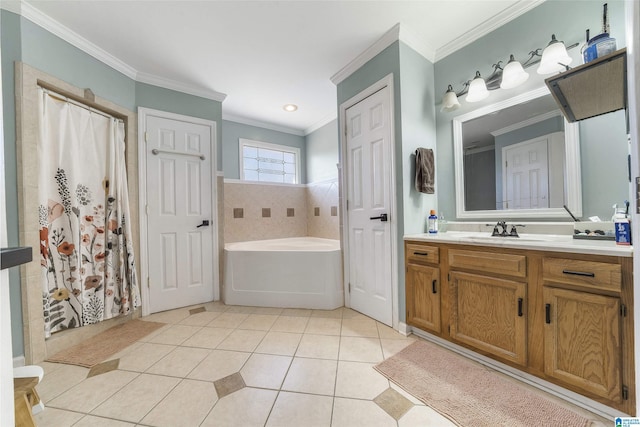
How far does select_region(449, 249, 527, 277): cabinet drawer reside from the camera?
1438 millimetres

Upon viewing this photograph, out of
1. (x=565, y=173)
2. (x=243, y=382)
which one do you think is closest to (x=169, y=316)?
(x=243, y=382)

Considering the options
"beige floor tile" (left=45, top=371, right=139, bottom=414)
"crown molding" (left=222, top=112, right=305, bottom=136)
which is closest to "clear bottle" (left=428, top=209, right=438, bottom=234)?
"beige floor tile" (left=45, top=371, right=139, bottom=414)

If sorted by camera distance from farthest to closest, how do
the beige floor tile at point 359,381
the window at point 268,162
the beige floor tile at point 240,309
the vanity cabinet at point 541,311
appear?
the window at point 268,162, the beige floor tile at point 240,309, the beige floor tile at point 359,381, the vanity cabinet at point 541,311

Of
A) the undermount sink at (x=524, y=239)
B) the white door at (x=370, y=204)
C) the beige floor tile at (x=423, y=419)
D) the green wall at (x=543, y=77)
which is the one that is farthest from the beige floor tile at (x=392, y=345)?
the green wall at (x=543, y=77)

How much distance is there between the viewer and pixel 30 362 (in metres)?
1.70

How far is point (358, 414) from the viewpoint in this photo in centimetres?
126

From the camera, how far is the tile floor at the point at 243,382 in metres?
1.26

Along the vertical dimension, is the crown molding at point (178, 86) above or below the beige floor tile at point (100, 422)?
above

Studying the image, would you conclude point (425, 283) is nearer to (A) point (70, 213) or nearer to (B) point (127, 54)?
(A) point (70, 213)

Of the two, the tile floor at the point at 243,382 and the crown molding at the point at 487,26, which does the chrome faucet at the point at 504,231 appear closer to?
the tile floor at the point at 243,382

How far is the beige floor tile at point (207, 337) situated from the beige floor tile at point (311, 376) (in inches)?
26.3

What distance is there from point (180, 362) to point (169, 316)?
89 centimetres

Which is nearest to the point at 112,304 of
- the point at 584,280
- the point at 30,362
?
the point at 30,362

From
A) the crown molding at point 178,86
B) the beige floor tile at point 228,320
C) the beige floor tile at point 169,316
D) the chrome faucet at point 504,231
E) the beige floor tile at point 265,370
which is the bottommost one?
the beige floor tile at point 265,370
